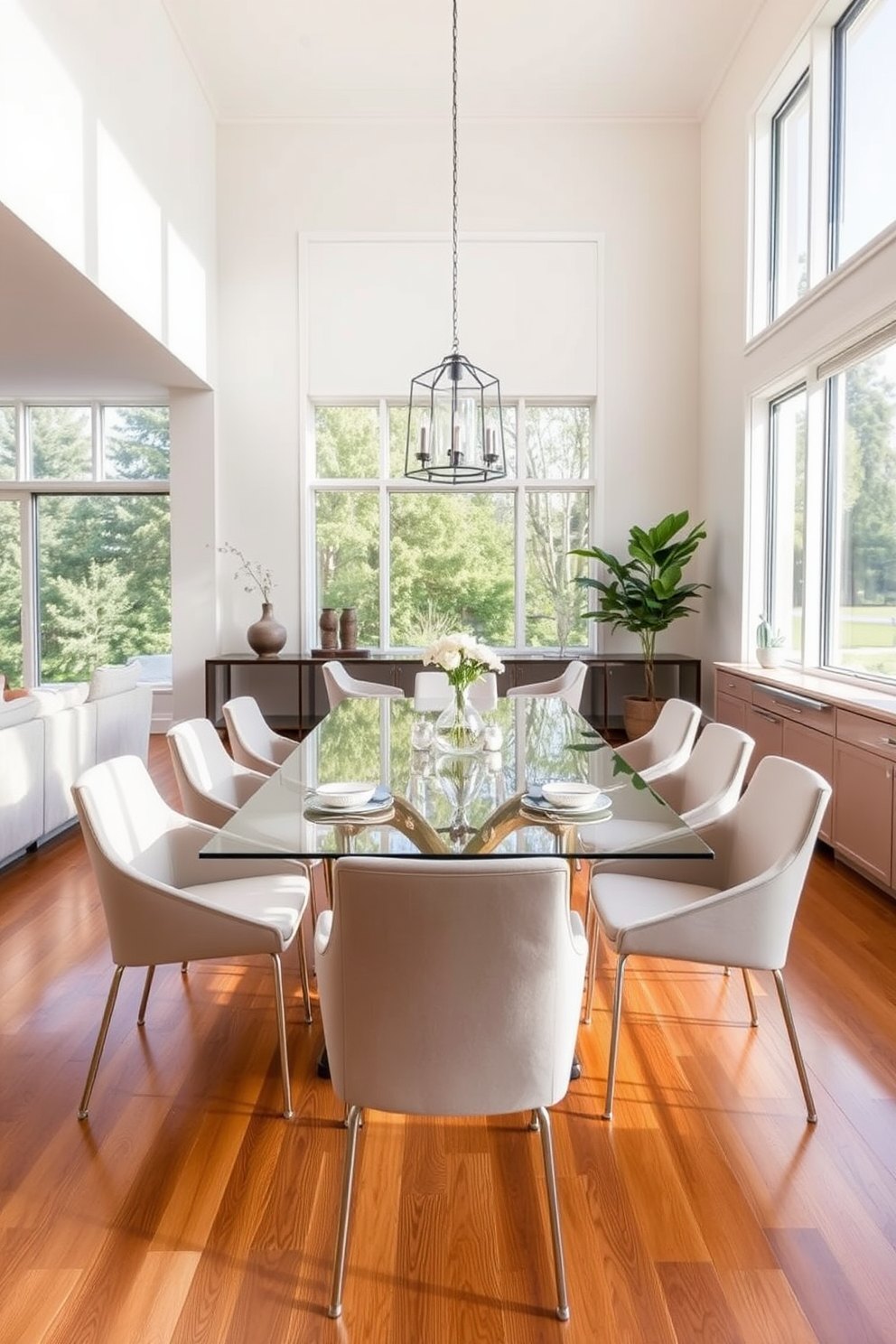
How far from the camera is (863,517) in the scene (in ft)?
15.3

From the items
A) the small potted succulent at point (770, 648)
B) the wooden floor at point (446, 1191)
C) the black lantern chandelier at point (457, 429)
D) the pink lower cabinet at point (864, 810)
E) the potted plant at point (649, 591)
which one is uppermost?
the black lantern chandelier at point (457, 429)

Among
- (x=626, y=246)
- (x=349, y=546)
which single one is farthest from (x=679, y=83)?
(x=349, y=546)

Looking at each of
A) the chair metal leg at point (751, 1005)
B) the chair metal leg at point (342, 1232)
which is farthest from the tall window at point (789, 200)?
the chair metal leg at point (342, 1232)

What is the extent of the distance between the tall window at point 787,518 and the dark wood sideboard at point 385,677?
1.18m

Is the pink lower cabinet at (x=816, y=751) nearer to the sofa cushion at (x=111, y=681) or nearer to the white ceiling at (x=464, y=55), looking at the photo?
the sofa cushion at (x=111, y=681)

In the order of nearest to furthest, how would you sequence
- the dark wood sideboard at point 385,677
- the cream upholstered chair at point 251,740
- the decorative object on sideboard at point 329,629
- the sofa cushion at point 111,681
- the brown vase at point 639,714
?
the cream upholstered chair at point 251,740
the sofa cushion at point 111,681
the brown vase at point 639,714
the dark wood sideboard at point 385,677
the decorative object on sideboard at point 329,629

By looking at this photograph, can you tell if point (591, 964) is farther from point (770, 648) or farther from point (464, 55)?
point (464, 55)

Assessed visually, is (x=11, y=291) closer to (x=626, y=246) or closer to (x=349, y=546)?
(x=349, y=546)

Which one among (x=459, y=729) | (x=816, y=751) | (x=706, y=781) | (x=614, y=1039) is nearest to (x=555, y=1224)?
(x=614, y=1039)

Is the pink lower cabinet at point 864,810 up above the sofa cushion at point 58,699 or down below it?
below

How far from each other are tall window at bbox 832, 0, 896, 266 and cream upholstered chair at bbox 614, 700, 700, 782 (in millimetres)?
2783

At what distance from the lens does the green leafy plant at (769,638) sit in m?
5.72

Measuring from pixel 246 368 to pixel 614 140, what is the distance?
143 inches

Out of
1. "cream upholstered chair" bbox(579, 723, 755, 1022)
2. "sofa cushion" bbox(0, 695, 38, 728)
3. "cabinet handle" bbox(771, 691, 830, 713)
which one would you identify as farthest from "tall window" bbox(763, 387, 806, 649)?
"sofa cushion" bbox(0, 695, 38, 728)
